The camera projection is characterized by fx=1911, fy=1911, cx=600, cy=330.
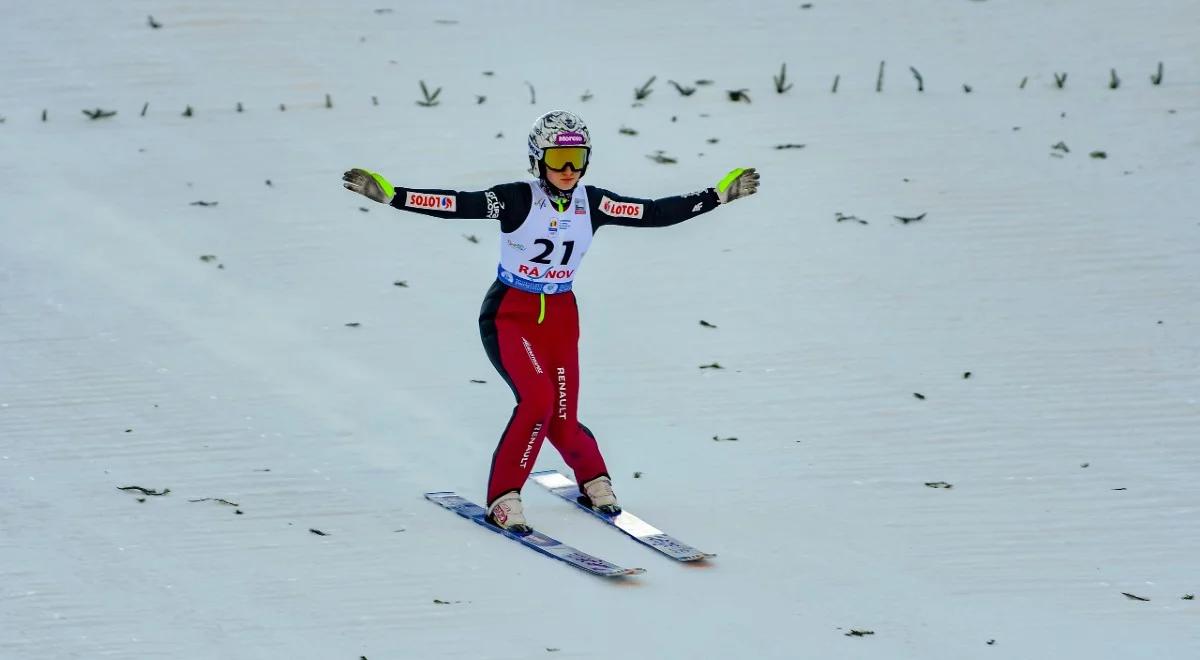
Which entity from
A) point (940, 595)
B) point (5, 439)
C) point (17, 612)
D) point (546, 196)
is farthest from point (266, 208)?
point (940, 595)

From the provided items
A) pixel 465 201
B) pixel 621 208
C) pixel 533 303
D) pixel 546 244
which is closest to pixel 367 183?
pixel 465 201

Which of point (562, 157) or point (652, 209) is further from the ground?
point (562, 157)

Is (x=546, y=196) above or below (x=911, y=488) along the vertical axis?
above

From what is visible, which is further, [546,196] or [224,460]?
[224,460]

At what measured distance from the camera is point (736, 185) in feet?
25.5

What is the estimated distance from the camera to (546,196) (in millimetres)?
7492

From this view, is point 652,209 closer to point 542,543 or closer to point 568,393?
point 568,393

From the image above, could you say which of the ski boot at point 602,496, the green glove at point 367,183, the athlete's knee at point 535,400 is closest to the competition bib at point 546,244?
the athlete's knee at point 535,400

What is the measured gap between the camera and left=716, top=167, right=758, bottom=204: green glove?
7.75m

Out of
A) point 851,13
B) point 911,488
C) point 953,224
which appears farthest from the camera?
point 851,13

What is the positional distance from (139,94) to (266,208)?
91.7 inches

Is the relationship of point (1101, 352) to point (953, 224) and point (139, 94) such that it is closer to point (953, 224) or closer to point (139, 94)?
point (953, 224)

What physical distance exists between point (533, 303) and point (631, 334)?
273 cm

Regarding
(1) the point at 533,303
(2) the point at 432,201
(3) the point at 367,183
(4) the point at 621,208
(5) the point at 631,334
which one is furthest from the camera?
(5) the point at 631,334
